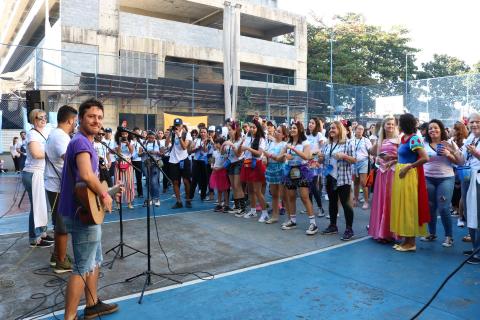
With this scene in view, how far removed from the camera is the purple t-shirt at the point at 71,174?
10.4ft

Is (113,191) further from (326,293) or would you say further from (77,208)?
(326,293)

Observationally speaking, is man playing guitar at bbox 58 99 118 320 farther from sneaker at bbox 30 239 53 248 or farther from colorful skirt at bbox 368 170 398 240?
colorful skirt at bbox 368 170 398 240

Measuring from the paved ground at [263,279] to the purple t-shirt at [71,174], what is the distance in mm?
1133

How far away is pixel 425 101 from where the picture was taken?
18.3 metres

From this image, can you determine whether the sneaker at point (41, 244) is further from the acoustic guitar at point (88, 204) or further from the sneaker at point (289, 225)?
the sneaker at point (289, 225)

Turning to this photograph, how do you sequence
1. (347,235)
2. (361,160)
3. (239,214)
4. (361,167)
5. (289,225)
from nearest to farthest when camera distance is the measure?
(347,235) < (289,225) < (239,214) < (361,160) < (361,167)

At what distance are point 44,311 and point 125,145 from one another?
6246mm

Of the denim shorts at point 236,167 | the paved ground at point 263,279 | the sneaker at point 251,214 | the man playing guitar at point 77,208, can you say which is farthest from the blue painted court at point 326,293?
the denim shorts at point 236,167

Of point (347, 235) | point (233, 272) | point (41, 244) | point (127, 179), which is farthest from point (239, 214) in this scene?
point (41, 244)

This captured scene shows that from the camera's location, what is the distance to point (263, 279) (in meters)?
4.46


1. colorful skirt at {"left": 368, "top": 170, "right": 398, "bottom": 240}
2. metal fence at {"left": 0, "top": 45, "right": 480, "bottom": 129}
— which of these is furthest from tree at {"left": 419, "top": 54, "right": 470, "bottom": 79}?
colorful skirt at {"left": 368, "top": 170, "right": 398, "bottom": 240}

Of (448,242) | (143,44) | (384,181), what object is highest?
(143,44)

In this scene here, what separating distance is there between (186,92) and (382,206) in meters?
15.3


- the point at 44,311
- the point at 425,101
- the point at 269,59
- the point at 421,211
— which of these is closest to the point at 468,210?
the point at 421,211
